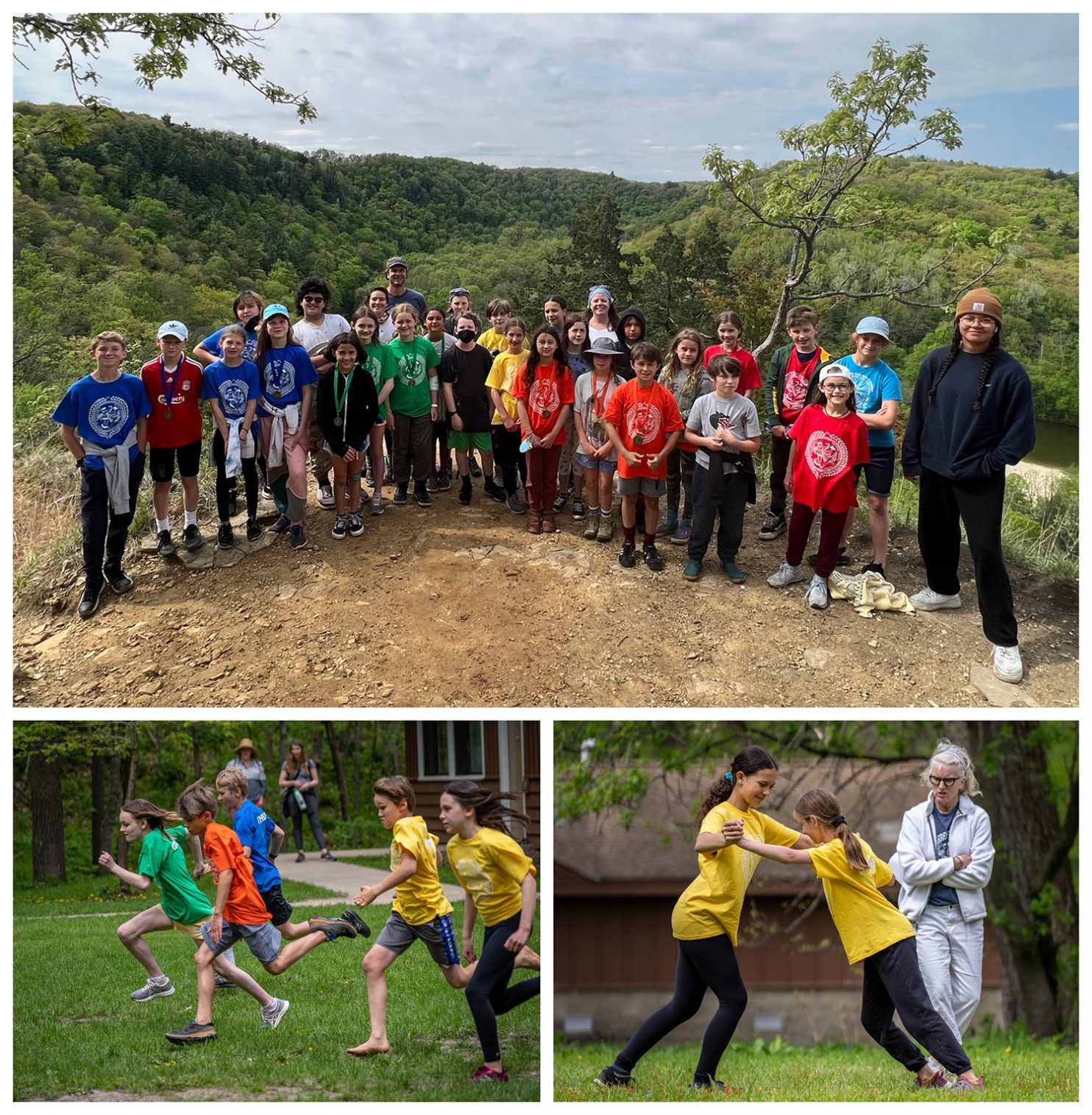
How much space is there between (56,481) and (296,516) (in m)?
3.87

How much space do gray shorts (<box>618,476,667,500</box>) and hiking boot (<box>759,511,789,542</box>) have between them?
4.49 feet

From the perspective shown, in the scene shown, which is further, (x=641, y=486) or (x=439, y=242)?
(x=439, y=242)

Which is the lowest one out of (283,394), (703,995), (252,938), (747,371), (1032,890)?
(1032,890)

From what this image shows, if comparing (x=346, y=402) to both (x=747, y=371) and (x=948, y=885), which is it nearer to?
(x=747, y=371)

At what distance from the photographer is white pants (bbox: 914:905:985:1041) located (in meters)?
5.14

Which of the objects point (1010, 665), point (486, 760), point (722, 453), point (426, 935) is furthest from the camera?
point (722, 453)

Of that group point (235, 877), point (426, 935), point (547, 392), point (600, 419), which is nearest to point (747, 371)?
point (600, 419)

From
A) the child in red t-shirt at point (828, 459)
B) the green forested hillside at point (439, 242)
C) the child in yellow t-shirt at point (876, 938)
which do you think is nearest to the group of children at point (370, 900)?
the child in yellow t-shirt at point (876, 938)

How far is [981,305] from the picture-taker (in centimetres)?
652

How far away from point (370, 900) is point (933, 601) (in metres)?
4.75

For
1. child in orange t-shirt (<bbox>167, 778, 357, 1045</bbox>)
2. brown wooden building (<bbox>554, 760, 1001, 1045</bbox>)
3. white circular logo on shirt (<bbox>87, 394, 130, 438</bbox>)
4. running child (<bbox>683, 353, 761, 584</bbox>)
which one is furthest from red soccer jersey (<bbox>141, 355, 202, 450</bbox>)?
brown wooden building (<bbox>554, 760, 1001, 1045</bbox>)

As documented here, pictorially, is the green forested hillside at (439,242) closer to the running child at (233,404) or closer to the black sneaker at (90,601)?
the black sneaker at (90,601)

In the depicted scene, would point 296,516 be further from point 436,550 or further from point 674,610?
point 674,610

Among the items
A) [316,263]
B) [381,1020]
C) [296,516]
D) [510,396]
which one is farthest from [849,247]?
[381,1020]
